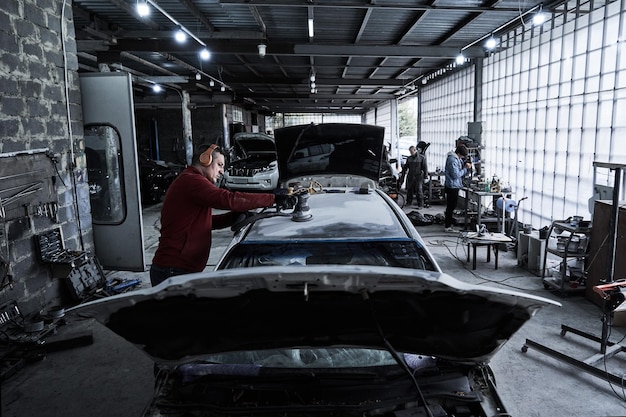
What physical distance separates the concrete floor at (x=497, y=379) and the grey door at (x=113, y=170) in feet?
4.20

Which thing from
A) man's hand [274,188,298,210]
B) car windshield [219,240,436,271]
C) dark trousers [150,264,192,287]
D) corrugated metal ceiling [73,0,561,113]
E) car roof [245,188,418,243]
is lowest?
dark trousers [150,264,192,287]

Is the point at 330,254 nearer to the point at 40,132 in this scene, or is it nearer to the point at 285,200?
the point at 285,200

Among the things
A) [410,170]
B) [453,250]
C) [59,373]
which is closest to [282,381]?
[59,373]

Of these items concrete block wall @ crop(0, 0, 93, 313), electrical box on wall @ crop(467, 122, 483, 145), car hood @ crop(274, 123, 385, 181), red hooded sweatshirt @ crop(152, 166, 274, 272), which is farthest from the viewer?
electrical box on wall @ crop(467, 122, 483, 145)

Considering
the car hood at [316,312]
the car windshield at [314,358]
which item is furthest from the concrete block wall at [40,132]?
the car hood at [316,312]

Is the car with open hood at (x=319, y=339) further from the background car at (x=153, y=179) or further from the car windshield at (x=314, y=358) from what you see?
the background car at (x=153, y=179)

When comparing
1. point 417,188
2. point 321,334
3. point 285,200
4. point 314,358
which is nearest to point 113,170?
point 285,200

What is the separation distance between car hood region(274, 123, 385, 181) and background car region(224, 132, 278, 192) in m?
5.55

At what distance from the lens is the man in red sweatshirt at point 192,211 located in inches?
127

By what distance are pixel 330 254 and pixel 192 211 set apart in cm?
116

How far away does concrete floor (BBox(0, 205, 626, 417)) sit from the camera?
3.26m

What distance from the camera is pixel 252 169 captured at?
1235cm

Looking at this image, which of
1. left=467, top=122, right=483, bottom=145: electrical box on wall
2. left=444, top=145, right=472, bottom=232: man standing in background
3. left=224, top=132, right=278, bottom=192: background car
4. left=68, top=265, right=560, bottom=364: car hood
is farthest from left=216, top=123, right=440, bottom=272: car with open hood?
left=224, top=132, right=278, bottom=192: background car

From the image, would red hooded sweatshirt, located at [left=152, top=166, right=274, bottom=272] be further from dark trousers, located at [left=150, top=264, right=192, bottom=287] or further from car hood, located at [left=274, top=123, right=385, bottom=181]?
car hood, located at [left=274, top=123, right=385, bottom=181]
